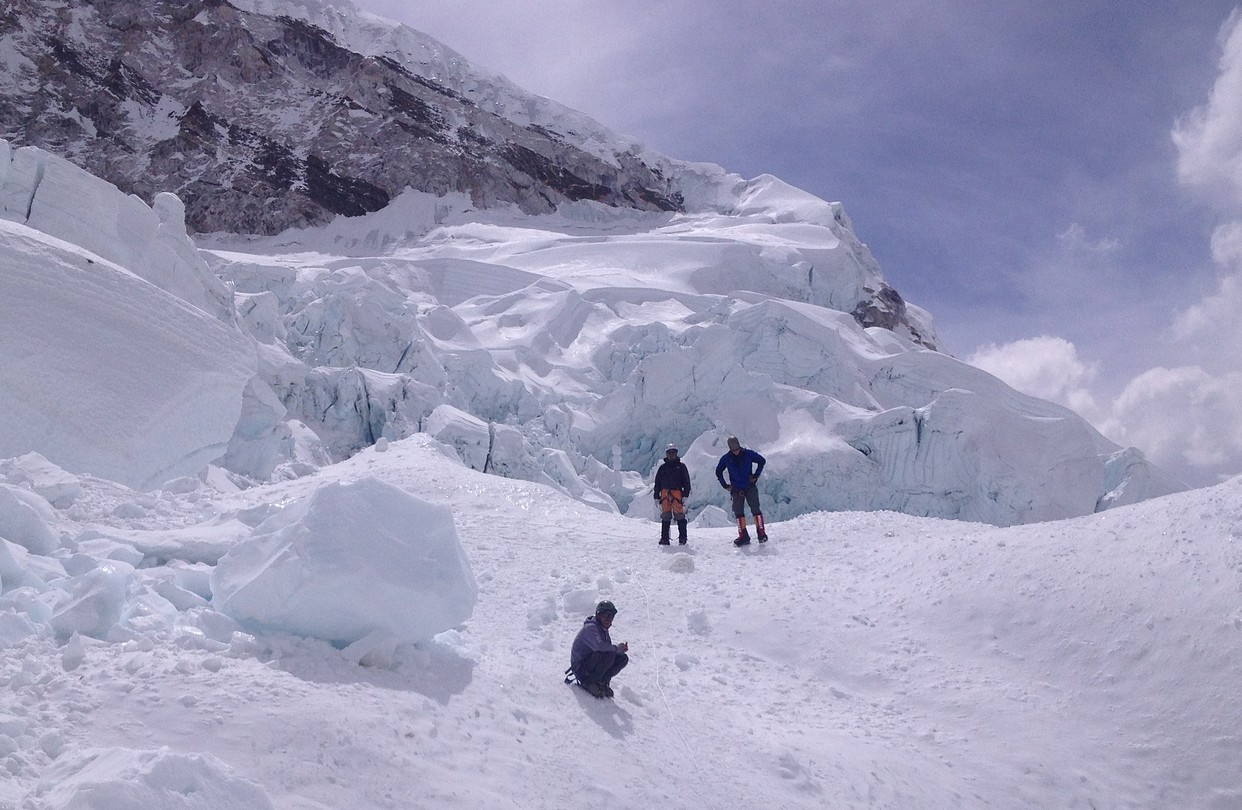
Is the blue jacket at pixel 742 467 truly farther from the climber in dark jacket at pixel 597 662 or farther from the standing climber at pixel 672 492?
the climber in dark jacket at pixel 597 662

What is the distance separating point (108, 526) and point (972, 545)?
19.8 ft

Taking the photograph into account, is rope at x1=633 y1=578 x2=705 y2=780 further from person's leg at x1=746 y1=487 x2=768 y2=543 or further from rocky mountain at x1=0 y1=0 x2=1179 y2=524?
rocky mountain at x1=0 y1=0 x2=1179 y2=524

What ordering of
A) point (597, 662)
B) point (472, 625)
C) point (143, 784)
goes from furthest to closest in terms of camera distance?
point (472, 625), point (597, 662), point (143, 784)

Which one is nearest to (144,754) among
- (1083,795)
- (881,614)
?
(1083,795)

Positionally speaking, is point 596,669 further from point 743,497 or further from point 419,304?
point 419,304

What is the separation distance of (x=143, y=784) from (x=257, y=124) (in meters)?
67.4

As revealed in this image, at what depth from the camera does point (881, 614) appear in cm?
639

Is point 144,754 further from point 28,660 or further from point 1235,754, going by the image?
point 1235,754

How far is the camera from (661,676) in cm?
531

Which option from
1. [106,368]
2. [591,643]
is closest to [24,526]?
[591,643]

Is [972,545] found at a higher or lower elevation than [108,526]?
higher

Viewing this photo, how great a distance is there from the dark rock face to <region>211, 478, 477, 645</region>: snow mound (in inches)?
2099

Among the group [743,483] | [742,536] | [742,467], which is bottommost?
[742,536]

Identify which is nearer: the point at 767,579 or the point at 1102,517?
the point at 1102,517
